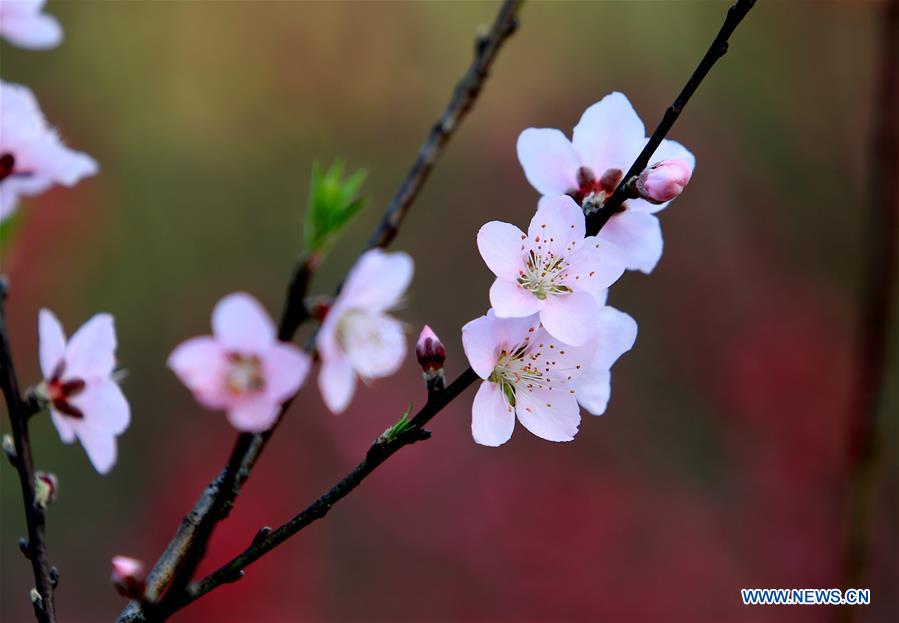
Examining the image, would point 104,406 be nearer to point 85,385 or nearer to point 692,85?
point 85,385

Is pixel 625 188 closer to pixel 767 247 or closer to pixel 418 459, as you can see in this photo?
pixel 418 459

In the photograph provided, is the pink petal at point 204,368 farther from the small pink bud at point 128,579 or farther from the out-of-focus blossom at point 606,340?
the out-of-focus blossom at point 606,340

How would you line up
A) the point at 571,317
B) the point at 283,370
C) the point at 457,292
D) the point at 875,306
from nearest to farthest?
the point at 283,370
the point at 571,317
the point at 875,306
the point at 457,292

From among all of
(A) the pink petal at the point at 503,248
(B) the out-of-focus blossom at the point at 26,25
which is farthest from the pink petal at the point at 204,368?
(B) the out-of-focus blossom at the point at 26,25

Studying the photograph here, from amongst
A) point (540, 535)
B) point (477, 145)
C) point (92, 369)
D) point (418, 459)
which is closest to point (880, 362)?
point (92, 369)

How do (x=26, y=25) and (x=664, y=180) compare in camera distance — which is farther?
(x=26, y=25)

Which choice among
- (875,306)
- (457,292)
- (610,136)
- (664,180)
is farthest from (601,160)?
(457,292)
